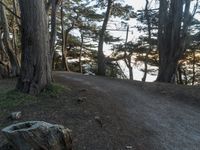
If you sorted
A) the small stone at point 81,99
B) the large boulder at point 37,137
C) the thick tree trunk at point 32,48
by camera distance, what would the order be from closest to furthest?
the large boulder at point 37,137, the small stone at point 81,99, the thick tree trunk at point 32,48

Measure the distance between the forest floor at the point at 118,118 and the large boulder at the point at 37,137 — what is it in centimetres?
55

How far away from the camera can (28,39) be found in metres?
6.66

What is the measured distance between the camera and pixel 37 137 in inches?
148

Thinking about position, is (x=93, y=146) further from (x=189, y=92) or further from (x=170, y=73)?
(x=170, y=73)

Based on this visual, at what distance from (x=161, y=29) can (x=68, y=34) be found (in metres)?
13.4

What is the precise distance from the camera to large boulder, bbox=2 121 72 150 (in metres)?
3.76

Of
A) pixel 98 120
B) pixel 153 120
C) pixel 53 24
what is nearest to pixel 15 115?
pixel 98 120

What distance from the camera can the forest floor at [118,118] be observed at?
4648 millimetres

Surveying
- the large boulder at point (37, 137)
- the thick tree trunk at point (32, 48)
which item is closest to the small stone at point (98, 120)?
the large boulder at point (37, 137)

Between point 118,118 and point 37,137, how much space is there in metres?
2.18

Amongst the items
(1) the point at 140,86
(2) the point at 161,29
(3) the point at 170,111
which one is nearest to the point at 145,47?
(2) the point at 161,29

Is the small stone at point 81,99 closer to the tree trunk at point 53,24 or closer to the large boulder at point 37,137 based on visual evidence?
the large boulder at point 37,137

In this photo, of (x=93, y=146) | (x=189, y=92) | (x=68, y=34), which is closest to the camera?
(x=93, y=146)

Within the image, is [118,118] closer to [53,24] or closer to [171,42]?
[53,24]
